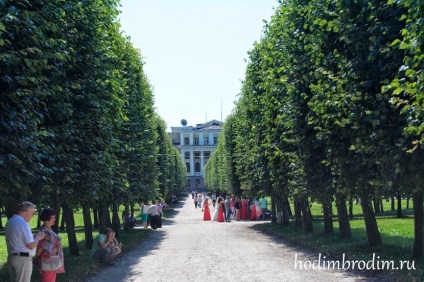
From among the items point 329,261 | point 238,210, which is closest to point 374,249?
point 329,261

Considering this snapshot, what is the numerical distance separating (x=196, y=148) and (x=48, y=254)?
15745 cm

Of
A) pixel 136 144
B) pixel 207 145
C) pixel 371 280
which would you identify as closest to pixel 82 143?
pixel 371 280

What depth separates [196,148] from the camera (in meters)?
168

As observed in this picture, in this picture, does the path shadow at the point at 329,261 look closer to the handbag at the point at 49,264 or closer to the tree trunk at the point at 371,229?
the tree trunk at the point at 371,229

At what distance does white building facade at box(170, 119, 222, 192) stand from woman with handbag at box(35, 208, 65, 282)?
15504cm

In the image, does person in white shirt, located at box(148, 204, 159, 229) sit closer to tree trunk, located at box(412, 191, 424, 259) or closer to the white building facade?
tree trunk, located at box(412, 191, 424, 259)

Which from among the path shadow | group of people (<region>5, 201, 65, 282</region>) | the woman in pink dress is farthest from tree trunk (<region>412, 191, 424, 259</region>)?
the woman in pink dress

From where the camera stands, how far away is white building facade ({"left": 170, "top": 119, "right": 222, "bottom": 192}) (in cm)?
16738

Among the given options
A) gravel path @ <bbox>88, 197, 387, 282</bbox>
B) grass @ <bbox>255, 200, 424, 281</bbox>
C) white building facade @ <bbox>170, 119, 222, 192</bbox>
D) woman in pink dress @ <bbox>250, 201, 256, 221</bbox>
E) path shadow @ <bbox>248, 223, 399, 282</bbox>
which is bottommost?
gravel path @ <bbox>88, 197, 387, 282</bbox>

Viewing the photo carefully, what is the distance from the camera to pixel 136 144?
26.6m

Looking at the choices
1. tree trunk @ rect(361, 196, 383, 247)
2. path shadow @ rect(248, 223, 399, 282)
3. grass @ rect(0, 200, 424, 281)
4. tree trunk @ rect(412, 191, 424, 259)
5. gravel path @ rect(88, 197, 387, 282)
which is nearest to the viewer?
path shadow @ rect(248, 223, 399, 282)

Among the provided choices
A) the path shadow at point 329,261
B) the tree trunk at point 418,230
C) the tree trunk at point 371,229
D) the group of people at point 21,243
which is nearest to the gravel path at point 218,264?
the path shadow at point 329,261

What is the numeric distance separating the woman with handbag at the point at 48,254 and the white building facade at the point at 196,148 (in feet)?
509

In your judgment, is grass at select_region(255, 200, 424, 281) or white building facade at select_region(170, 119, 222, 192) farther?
white building facade at select_region(170, 119, 222, 192)
